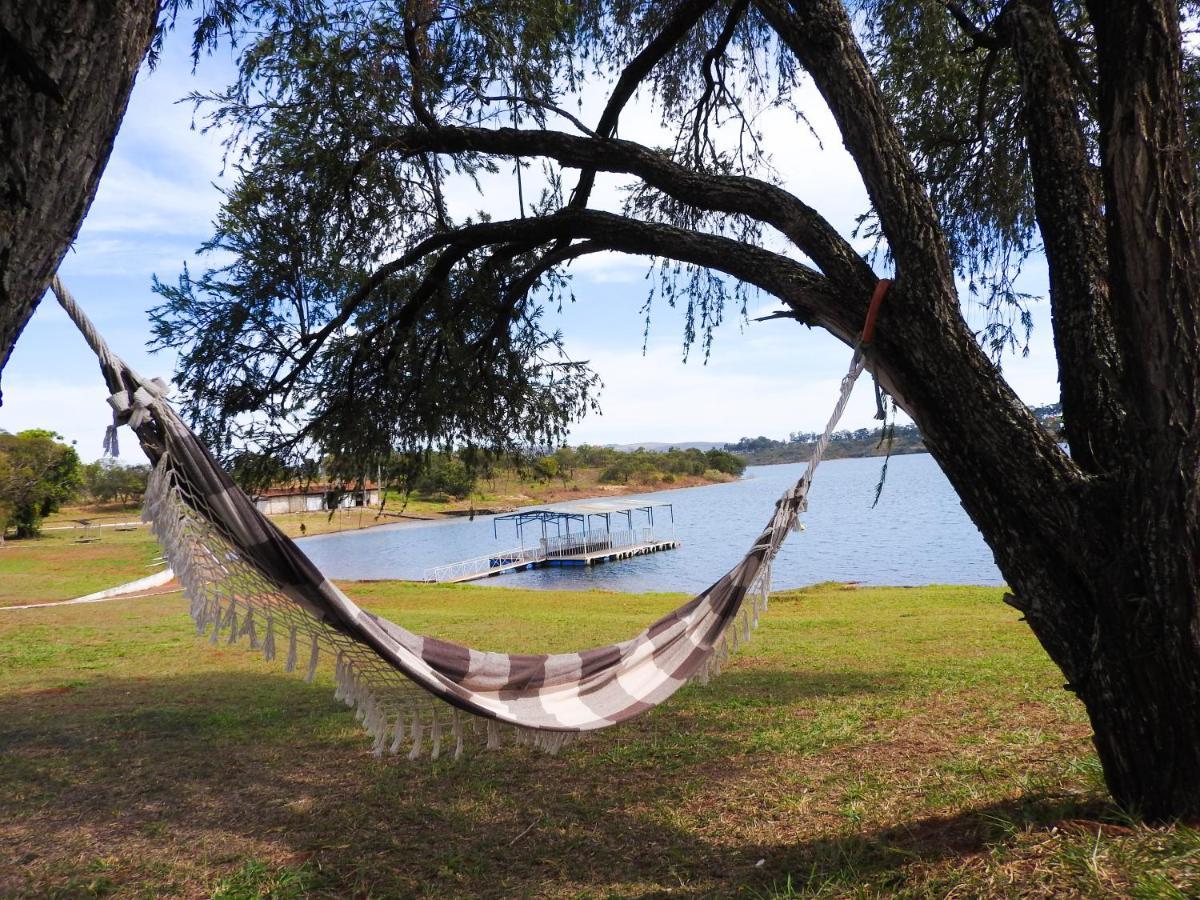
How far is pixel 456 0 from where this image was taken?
3.52 metres

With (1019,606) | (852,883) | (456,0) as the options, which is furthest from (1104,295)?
(456,0)

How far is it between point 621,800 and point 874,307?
1.58 meters

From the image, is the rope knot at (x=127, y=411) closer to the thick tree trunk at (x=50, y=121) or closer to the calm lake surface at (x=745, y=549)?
the thick tree trunk at (x=50, y=121)

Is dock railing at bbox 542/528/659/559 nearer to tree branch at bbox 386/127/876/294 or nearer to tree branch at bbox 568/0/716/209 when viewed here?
tree branch at bbox 568/0/716/209

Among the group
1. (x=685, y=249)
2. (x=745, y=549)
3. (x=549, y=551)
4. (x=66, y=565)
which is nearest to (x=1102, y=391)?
(x=685, y=249)

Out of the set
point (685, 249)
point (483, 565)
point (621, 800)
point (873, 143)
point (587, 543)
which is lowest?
point (483, 565)

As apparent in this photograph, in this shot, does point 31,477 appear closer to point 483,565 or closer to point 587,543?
point 483,565

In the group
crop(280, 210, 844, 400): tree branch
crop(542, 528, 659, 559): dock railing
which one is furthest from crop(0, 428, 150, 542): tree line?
crop(280, 210, 844, 400): tree branch

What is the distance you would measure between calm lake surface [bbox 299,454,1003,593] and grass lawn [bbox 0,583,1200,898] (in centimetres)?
379

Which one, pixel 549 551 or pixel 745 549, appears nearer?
pixel 745 549

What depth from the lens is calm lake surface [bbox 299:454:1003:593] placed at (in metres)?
15.7

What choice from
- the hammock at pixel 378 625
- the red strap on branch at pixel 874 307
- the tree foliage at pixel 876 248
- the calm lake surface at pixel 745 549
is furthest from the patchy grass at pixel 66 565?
the red strap on branch at pixel 874 307

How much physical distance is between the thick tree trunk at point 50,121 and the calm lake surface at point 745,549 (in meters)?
6.21

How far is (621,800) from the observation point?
8.46 feet
